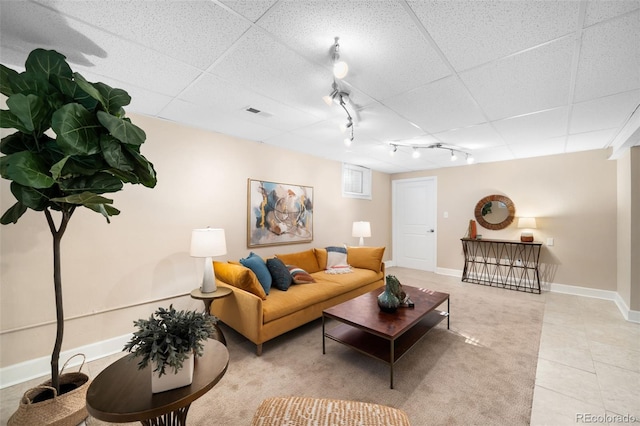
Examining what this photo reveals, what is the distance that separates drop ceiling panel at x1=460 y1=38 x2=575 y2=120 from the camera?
5.63 feet

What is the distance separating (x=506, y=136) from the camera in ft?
11.3

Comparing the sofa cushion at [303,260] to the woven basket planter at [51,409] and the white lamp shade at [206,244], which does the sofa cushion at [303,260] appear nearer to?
the white lamp shade at [206,244]

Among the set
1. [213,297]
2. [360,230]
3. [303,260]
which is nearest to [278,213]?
[303,260]

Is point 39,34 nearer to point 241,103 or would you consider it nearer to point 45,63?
point 45,63

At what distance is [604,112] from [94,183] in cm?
433

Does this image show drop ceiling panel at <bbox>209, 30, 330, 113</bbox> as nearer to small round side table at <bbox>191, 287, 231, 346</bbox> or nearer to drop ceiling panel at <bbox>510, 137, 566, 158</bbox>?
small round side table at <bbox>191, 287, 231, 346</bbox>

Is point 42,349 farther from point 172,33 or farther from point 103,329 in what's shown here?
point 172,33

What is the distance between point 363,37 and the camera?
1.53m

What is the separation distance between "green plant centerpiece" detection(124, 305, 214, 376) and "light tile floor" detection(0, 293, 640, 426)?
63.5 inches

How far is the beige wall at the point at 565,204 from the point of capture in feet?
13.2

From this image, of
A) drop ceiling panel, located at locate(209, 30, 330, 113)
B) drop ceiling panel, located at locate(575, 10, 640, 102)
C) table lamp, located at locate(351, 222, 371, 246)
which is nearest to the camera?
drop ceiling panel, located at locate(575, 10, 640, 102)

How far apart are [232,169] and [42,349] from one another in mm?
2455

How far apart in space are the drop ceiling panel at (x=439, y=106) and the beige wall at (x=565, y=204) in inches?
106

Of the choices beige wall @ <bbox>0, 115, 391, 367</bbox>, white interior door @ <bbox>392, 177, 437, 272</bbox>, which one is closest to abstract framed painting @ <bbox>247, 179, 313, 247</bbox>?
beige wall @ <bbox>0, 115, 391, 367</bbox>
